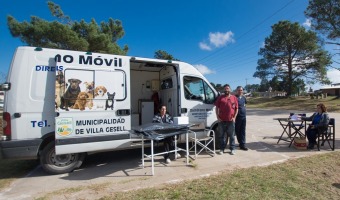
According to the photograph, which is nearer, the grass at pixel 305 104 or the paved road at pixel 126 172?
the paved road at pixel 126 172

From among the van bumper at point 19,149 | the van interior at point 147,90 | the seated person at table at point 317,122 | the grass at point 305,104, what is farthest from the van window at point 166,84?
the grass at point 305,104

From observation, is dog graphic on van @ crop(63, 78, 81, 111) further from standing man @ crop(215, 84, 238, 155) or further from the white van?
standing man @ crop(215, 84, 238, 155)

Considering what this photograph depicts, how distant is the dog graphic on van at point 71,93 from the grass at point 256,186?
1.63m

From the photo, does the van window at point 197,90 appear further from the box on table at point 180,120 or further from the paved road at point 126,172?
the paved road at point 126,172

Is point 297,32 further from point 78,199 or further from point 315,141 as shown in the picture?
point 78,199

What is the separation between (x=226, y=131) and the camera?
6090 mm

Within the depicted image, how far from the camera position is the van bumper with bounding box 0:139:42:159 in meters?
4.11

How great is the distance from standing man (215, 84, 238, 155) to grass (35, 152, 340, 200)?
4.43 feet

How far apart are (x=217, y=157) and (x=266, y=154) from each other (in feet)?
4.51

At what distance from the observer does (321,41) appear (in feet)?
76.4

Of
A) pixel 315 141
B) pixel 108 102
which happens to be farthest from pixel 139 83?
pixel 315 141

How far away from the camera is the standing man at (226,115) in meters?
5.89

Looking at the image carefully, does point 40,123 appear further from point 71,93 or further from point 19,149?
point 71,93

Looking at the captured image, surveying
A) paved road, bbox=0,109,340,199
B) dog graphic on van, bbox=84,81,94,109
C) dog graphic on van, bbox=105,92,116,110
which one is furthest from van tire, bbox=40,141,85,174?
dog graphic on van, bbox=105,92,116,110
